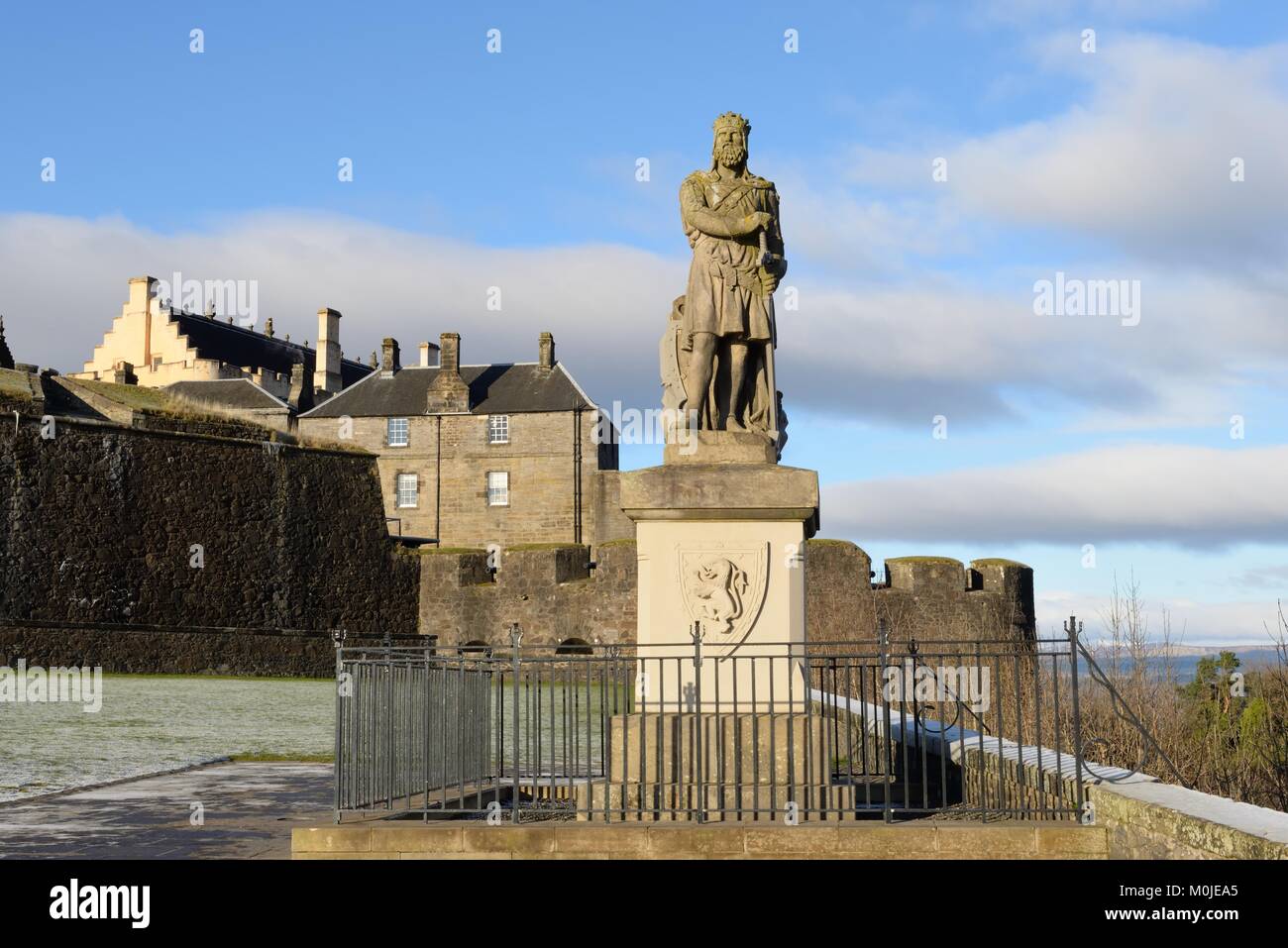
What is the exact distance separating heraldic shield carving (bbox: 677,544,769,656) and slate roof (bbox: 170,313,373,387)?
171 feet

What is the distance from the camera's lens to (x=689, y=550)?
8461 millimetres

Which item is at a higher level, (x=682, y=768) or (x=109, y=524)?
(x=109, y=524)

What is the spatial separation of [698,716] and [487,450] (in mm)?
44471

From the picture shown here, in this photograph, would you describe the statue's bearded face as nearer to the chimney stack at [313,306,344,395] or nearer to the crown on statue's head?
the crown on statue's head

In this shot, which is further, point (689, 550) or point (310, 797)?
point (310, 797)

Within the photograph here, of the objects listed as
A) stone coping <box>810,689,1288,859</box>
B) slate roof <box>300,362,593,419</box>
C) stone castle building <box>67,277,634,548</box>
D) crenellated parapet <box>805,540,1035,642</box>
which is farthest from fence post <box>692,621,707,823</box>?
slate roof <box>300,362,593,419</box>

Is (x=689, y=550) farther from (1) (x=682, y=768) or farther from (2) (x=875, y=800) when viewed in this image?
(2) (x=875, y=800)

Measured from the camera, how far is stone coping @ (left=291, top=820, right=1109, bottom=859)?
7.18m

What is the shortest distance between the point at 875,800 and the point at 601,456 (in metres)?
41.7

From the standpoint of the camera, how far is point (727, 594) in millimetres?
8375

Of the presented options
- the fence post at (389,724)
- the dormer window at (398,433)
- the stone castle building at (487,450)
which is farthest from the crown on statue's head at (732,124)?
the dormer window at (398,433)
